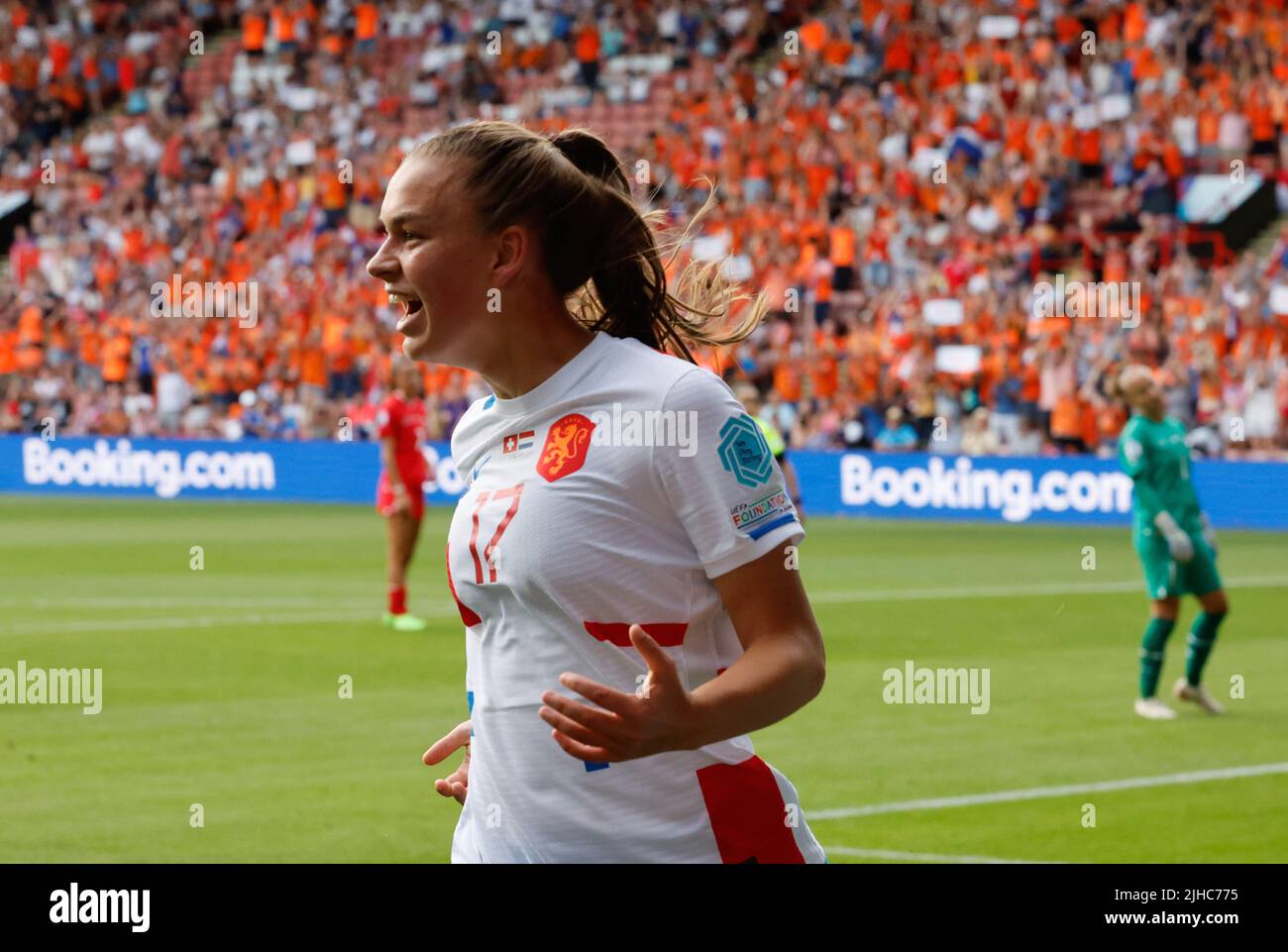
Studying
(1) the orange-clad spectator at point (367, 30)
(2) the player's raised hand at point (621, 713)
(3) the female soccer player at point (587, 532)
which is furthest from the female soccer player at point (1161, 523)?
(1) the orange-clad spectator at point (367, 30)

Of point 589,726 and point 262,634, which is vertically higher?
point 589,726

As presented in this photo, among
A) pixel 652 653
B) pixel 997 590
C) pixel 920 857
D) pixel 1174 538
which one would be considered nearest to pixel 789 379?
pixel 997 590

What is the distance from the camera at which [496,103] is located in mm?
39000

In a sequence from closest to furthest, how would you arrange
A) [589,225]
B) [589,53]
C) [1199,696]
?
1. [589,225]
2. [1199,696]
3. [589,53]

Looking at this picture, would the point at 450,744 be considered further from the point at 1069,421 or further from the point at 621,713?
the point at 1069,421

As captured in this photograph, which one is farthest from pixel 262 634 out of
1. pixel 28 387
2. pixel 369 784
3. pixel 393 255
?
pixel 28 387

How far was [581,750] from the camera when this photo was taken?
310 cm

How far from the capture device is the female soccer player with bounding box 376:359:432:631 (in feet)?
53.7

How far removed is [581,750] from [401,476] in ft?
45.2

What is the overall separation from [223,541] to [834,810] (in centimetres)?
1639

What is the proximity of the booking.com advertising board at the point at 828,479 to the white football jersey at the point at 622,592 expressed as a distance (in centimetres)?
1655

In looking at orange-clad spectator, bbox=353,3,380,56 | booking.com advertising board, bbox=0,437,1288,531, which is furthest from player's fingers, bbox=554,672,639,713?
orange-clad spectator, bbox=353,3,380,56
